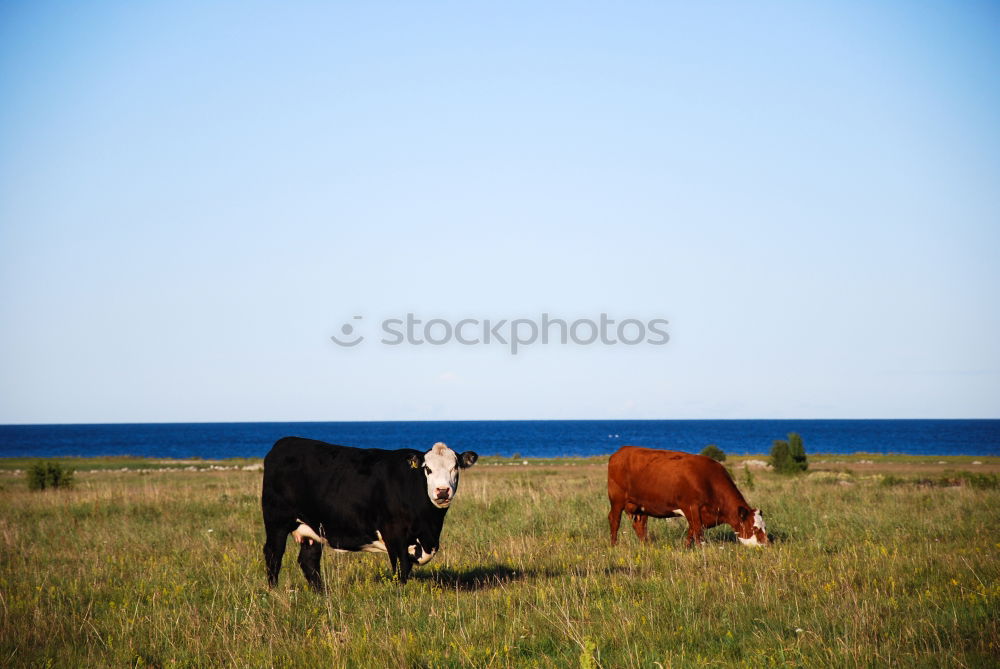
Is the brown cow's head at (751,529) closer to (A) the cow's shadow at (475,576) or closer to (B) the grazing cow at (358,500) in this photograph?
(A) the cow's shadow at (475,576)

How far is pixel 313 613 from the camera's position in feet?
25.7

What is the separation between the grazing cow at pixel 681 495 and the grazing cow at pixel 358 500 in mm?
4802

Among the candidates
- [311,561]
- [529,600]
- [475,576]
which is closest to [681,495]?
[475,576]

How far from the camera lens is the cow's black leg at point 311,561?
930cm

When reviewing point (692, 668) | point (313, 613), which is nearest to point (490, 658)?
point (692, 668)

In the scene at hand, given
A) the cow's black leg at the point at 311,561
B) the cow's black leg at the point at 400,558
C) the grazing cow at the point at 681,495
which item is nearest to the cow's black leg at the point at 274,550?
the cow's black leg at the point at 311,561

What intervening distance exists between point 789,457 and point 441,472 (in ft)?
87.5

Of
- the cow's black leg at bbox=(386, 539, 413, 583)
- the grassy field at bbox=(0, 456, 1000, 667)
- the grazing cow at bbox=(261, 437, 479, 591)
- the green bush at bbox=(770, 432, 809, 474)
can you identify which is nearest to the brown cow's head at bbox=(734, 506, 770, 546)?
the grassy field at bbox=(0, 456, 1000, 667)

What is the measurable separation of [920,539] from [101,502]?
17.1 metres

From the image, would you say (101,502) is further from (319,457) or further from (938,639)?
(938,639)

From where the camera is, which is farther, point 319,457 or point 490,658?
point 319,457

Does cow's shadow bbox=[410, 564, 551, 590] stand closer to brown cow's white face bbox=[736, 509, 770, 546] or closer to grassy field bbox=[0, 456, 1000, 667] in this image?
grassy field bbox=[0, 456, 1000, 667]

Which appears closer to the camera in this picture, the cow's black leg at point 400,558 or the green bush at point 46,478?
the cow's black leg at point 400,558

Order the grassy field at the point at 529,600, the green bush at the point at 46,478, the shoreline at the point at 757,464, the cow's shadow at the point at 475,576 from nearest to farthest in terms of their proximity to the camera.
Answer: the grassy field at the point at 529,600
the cow's shadow at the point at 475,576
the green bush at the point at 46,478
the shoreline at the point at 757,464
